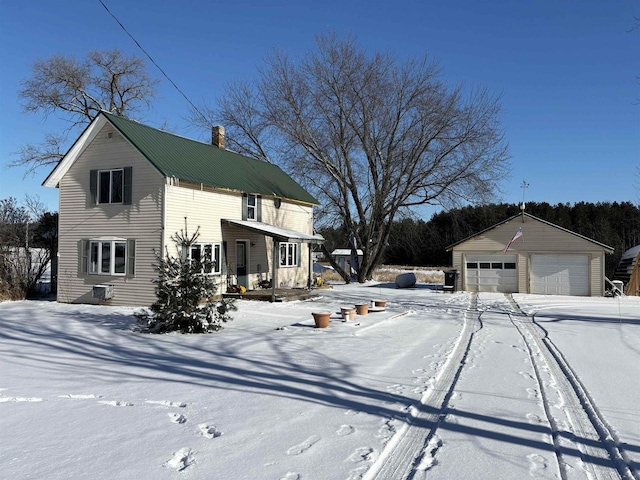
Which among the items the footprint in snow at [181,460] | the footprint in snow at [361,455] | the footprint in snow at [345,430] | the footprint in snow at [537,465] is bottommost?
the footprint in snow at [537,465]

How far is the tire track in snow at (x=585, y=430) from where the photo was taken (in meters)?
4.13

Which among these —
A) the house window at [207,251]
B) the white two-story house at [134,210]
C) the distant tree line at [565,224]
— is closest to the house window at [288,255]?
the white two-story house at [134,210]

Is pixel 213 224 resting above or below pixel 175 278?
above

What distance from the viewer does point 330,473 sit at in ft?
12.9

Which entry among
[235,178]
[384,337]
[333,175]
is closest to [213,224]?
[235,178]

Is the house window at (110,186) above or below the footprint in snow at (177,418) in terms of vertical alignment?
above

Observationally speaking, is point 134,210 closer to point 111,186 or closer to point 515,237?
point 111,186

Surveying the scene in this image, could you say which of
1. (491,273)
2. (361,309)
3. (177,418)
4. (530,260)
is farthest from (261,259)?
(177,418)

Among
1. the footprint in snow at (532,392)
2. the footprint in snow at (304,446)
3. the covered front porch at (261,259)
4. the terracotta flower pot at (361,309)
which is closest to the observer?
the footprint in snow at (304,446)

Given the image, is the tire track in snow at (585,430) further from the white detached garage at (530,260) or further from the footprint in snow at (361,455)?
the white detached garage at (530,260)

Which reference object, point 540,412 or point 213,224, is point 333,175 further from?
point 540,412

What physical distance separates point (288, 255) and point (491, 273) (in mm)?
10512

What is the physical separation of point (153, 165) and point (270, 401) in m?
12.0

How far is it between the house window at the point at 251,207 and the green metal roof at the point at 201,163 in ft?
1.20
